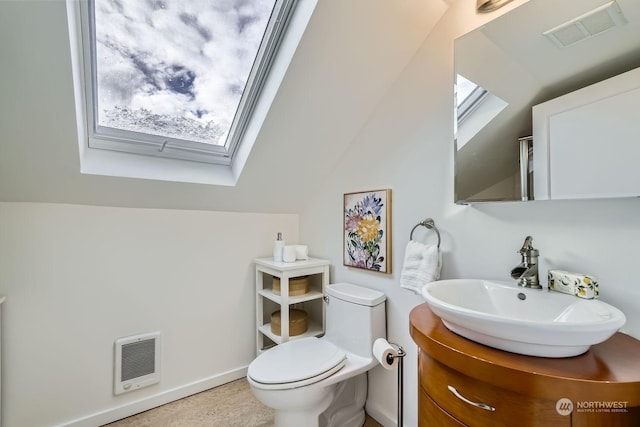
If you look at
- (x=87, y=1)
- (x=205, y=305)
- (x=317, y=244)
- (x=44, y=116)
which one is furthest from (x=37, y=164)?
(x=317, y=244)

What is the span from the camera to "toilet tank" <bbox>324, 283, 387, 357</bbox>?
1517 millimetres

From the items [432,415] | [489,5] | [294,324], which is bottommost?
[294,324]

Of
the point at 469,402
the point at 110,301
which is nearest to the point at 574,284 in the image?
the point at 469,402

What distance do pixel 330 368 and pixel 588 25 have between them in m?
1.66

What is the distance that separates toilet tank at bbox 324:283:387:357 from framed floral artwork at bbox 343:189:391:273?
0.18m

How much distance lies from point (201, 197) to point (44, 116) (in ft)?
2.68

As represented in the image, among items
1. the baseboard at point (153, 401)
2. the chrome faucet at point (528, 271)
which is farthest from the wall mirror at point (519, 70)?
the baseboard at point (153, 401)

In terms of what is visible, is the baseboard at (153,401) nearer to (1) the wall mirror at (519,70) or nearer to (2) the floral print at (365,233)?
(2) the floral print at (365,233)

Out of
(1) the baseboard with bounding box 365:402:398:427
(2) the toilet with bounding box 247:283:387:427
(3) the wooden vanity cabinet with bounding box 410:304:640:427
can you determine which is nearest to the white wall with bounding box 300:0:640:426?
(1) the baseboard with bounding box 365:402:398:427

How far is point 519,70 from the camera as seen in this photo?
1.13 meters

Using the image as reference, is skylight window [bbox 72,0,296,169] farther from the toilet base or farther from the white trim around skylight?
the toilet base

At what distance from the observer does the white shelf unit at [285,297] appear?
1856 mm

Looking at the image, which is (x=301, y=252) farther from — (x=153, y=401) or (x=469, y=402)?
(x=469, y=402)
